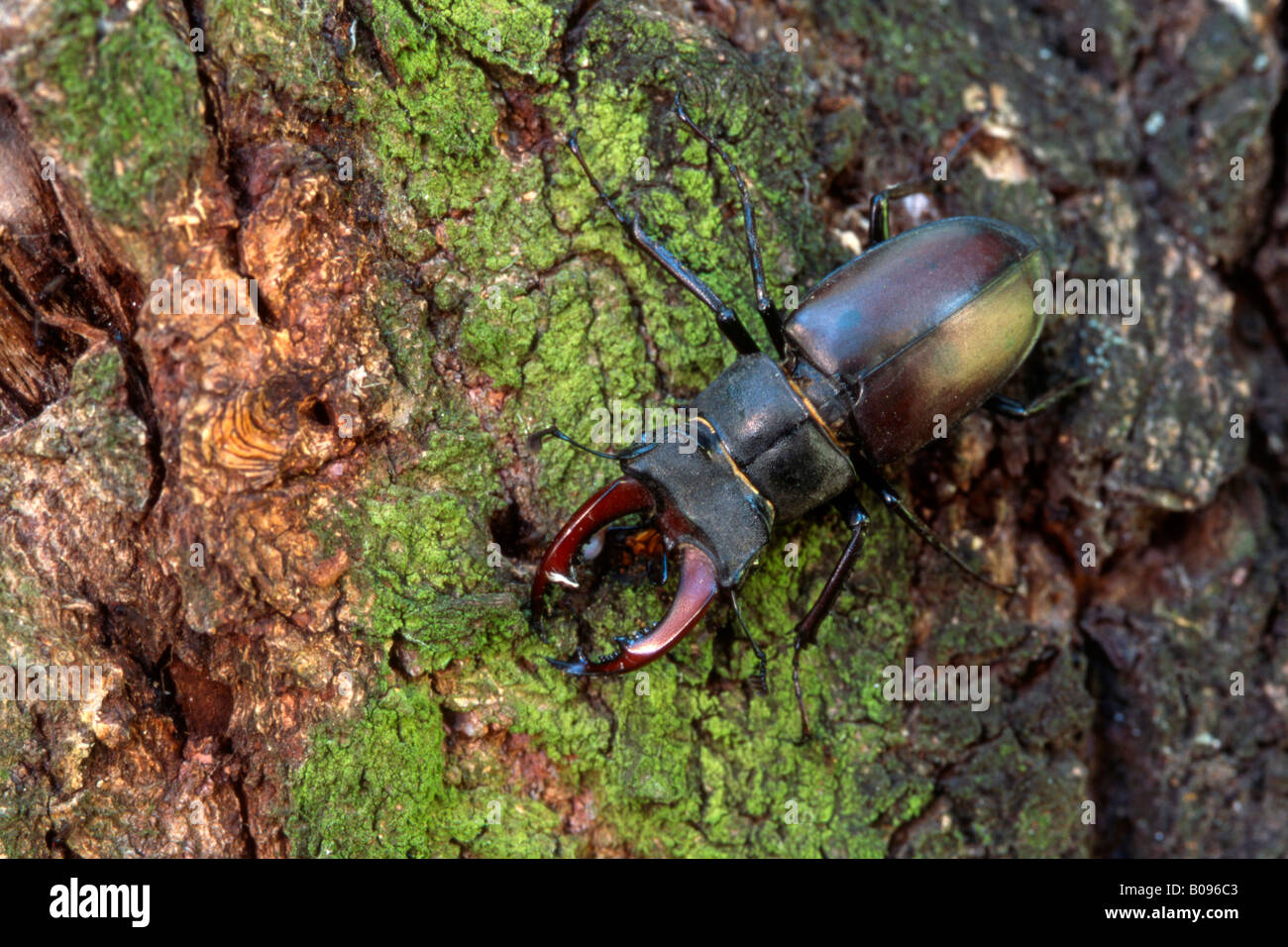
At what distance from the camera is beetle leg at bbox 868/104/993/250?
3.51 m

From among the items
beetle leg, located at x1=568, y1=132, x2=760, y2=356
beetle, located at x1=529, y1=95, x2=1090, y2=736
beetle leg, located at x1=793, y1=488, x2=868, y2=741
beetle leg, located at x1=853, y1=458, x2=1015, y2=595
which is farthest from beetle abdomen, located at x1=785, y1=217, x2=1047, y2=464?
beetle leg, located at x1=793, y1=488, x2=868, y2=741

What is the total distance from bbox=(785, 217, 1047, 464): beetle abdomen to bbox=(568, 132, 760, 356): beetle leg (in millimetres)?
244

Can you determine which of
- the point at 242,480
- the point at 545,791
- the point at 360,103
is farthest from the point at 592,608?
the point at 360,103

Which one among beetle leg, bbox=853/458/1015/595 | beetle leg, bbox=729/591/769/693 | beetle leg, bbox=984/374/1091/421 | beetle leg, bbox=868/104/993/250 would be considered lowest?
beetle leg, bbox=729/591/769/693

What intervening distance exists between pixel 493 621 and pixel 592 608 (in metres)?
0.34

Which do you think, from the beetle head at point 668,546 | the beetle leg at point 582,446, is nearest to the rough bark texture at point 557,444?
the beetle leg at point 582,446

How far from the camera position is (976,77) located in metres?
3.91

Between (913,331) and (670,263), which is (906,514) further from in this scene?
(670,263)

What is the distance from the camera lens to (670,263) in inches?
124

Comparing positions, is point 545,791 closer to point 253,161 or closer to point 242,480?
point 242,480

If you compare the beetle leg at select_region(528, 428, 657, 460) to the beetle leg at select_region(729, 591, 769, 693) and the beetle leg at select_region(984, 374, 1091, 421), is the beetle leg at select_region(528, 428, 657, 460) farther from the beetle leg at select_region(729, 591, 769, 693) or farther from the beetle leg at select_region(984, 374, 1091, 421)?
the beetle leg at select_region(984, 374, 1091, 421)

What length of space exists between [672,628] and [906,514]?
1.10m

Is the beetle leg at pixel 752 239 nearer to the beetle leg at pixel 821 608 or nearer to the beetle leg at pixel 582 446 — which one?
the beetle leg at pixel 582 446

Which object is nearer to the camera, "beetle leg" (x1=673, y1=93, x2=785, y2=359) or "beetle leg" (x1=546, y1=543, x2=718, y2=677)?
"beetle leg" (x1=546, y1=543, x2=718, y2=677)
